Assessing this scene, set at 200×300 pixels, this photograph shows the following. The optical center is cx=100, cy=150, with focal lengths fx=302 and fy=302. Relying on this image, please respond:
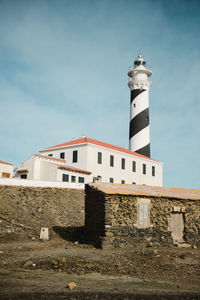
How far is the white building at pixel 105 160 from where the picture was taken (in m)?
34.8

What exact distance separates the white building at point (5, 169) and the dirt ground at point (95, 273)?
1580 cm

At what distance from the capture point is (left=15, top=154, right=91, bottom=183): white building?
3038cm

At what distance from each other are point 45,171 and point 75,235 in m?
14.0

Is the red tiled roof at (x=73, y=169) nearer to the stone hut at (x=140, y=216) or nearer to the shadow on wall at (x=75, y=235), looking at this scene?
the shadow on wall at (x=75, y=235)

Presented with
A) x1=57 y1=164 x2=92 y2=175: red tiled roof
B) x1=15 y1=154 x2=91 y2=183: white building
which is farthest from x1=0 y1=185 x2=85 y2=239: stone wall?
x1=57 y1=164 x2=92 y2=175: red tiled roof

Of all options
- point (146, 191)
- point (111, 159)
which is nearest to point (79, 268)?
point (146, 191)

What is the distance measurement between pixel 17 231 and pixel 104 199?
682cm

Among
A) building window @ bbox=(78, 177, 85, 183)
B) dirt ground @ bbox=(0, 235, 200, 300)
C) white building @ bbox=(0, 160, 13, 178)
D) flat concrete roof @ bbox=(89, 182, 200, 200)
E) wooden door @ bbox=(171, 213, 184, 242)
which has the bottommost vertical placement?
dirt ground @ bbox=(0, 235, 200, 300)

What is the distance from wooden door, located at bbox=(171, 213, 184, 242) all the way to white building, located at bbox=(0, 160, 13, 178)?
18994 millimetres

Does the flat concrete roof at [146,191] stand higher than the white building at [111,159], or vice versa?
the white building at [111,159]

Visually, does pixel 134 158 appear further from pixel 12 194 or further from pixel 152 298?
pixel 152 298

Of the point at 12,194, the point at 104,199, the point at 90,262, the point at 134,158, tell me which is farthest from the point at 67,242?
the point at 134,158

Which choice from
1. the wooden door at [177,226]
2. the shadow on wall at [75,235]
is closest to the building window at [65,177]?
the shadow on wall at [75,235]

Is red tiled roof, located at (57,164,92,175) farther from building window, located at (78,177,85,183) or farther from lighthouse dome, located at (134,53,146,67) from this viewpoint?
lighthouse dome, located at (134,53,146,67)
